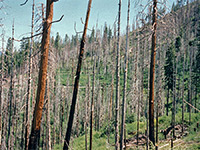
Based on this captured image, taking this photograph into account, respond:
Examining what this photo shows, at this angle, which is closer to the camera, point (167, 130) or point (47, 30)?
point (47, 30)

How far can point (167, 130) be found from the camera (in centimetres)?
1997

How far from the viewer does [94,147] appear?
66.5ft

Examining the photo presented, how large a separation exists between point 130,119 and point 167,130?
7.09 m

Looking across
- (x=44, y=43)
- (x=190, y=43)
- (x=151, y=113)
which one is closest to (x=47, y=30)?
(x=44, y=43)

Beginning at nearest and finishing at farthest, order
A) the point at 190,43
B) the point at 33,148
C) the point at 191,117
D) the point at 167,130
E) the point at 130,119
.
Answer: the point at 33,148 < the point at 167,130 < the point at 191,117 < the point at 130,119 < the point at 190,43

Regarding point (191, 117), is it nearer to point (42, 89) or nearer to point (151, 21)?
point (151, 21)

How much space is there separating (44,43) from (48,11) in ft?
2.97

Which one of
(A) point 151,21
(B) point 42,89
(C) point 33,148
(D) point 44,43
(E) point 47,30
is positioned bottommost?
(C) point 33,148

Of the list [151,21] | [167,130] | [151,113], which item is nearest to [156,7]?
[151,21]

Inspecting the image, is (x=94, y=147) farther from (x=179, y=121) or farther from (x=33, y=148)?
(x=33, y=148)

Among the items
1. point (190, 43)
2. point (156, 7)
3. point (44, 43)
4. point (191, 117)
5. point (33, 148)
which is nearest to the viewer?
point (33, 148)

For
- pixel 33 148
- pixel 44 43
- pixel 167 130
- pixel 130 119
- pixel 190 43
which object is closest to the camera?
pixel 33 148

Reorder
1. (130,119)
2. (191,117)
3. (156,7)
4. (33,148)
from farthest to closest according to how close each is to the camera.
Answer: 1. (130,119)
2. (191,117)
3. (156,7)
4. (33,148)

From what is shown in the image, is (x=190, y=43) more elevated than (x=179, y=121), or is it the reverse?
(x=190, y=43)
